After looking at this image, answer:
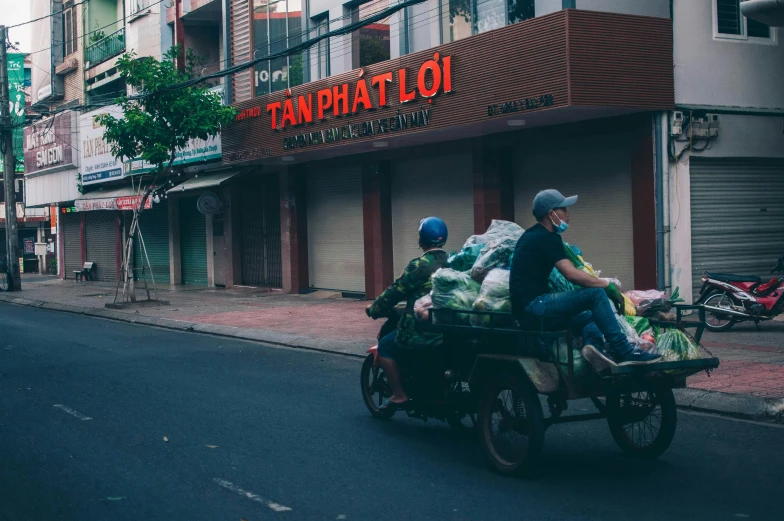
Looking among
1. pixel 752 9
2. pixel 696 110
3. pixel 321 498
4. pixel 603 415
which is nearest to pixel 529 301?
pixel 603 415

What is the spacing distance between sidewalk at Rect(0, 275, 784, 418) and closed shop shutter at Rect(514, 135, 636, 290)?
2559 millimetres

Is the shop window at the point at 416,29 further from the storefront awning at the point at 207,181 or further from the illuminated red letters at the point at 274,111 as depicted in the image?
the storefront awning at the point at 207,181

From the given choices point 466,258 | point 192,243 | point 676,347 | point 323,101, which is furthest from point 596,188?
point 192,243

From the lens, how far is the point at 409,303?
6.91m

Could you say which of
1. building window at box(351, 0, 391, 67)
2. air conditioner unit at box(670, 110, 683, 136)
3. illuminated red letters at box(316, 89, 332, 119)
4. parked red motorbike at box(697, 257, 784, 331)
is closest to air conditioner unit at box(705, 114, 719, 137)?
air conditioner unit at box(670, 110, 683, 136)

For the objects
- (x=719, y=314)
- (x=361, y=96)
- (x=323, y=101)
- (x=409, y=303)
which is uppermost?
(x=323, y=101)

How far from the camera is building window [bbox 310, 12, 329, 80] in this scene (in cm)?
1988

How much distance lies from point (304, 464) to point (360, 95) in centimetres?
1234

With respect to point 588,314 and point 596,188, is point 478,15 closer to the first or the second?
point 596,188

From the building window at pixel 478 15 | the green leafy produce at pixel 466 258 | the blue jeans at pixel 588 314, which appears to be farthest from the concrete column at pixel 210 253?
the blue jeans at pixel 588 314

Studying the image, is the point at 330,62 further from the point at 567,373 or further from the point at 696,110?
the point at 567,373

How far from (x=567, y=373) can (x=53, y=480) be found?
3.45 m

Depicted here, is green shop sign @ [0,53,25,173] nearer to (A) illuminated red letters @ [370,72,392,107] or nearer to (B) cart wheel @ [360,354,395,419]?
(A) illuminated red letters @ [370,72,392,107]

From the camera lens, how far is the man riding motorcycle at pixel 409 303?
6.80 meters
